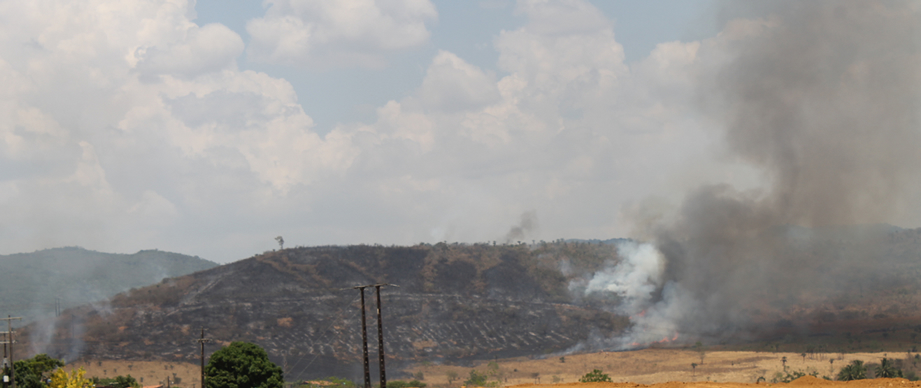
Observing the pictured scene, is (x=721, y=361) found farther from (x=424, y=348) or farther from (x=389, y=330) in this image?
(x=389, y=330)

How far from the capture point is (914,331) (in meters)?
143

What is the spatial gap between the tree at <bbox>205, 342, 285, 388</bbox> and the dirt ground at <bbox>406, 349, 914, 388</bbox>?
48454 mm

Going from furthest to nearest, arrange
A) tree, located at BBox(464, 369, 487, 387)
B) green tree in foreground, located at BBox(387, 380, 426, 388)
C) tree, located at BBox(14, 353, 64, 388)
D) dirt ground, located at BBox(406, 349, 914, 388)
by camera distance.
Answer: tree, located at BBox(464, 369, 487, 387) < green tree in foreground, located at BBox(387, 380, 426, 388) < dirt ground, located at BBox(406, 349, 914, 388) < tree, located at BBox(14, 353, 64, 388)

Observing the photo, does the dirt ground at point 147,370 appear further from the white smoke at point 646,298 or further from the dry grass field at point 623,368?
the white smoke at point 646,298

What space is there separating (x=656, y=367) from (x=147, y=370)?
304ft

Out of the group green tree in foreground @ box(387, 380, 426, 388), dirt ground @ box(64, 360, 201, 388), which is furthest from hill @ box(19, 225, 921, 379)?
green tree in foreground @ box(387, 380, 426, 388)

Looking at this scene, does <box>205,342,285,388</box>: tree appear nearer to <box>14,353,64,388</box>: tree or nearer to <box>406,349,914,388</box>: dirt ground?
<box>14,353,64,388</box>: tree

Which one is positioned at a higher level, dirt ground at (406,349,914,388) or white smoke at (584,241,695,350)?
white smoke at (584,241,695,350)

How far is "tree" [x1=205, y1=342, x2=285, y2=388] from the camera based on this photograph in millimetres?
79312

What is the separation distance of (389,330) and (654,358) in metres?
65.9

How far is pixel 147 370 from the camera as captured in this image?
14925 cm

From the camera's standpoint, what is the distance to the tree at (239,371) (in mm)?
79312

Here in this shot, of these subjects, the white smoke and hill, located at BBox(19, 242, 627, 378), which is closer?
the white smoke

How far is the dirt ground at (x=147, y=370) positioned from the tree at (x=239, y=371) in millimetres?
61898
